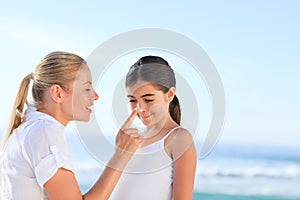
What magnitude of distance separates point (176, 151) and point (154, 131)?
15cm

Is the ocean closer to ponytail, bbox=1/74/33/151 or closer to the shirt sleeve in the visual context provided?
ponytail, bbox=1/74/33/151

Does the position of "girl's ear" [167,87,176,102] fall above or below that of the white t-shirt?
above

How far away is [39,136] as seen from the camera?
1.73 m

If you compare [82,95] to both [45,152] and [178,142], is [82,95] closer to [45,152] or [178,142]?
A: [45,152]

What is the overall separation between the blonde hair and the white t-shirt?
6 centimetres

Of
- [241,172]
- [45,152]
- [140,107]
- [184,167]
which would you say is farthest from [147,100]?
[241,172]

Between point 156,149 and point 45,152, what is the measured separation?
398mm

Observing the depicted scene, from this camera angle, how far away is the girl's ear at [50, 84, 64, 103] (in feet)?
5.97

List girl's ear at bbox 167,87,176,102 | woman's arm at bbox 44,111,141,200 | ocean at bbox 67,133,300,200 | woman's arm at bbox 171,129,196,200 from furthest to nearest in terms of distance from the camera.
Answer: ocean at bbox 67,133,300,200 → girl's ear at bbox 167,87,176,102 → woman's arm at bbox 171,129,196,200 → woman's arm at bbox 44,111,141,200

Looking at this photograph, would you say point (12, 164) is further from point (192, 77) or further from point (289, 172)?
point (289, 172)

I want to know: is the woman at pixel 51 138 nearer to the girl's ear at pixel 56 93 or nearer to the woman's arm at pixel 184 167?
the girl's ear at pixel 56 93

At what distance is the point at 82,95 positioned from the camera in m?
1.86

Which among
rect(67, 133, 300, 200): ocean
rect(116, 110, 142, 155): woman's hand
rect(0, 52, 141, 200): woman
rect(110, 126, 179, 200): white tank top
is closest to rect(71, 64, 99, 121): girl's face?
rect(0, 52, 141, 200): woman

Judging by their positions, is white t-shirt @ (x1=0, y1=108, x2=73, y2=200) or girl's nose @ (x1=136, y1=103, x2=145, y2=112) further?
girl's nose @ (x1=136, y1=103, x2=145, y2=112)
